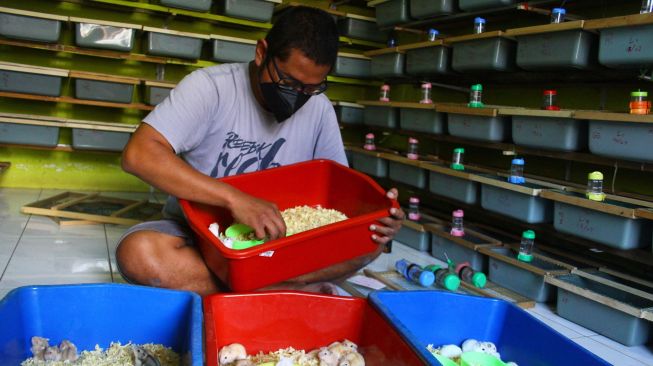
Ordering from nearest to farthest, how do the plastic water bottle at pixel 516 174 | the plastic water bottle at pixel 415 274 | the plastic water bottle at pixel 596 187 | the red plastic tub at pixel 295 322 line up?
the red plastic tub at pixel 295 322, the plastic water bottle at pixel 596 187, the plastic water bottle at pixel 415 274, the plastic water bottle at pixel 516 174

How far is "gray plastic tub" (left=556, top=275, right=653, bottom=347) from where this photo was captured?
2193 mm

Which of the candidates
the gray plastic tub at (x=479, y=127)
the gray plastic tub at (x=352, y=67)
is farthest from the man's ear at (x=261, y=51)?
the gray plastic tub at (x=352, y=67)

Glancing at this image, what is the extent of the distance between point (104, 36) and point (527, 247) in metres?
3.26

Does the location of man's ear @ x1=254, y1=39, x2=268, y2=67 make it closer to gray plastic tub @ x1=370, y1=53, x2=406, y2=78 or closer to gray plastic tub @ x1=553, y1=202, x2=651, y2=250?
gray plastic tub @ x1=553, y1=202, x2=651, y2=250

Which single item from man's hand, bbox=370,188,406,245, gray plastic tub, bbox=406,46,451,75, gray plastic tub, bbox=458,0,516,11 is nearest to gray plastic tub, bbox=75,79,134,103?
gray plastic tub, bbox=406,46,451,75

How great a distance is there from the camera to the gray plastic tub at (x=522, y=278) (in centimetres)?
262

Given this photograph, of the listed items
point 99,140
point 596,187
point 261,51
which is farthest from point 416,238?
point 99,140

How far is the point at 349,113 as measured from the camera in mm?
4711

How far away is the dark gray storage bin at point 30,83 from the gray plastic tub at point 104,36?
0.34 meters

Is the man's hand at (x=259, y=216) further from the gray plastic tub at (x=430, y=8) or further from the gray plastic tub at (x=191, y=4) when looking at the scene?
the gray plastic tub at (x=191, y=4)

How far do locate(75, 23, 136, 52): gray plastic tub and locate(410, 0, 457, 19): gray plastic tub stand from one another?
2.08m

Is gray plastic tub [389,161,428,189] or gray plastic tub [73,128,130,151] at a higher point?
gray plastic tub [73,128,130,151]

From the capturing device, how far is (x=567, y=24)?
252cm

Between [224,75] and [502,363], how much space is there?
1274 millimetres
